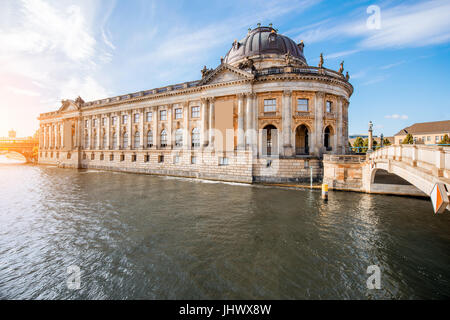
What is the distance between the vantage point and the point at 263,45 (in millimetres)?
31266

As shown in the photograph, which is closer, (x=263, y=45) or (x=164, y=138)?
(x=263, y=45)

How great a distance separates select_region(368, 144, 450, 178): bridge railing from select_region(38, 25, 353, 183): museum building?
8.83 m

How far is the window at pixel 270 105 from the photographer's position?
23969 mm

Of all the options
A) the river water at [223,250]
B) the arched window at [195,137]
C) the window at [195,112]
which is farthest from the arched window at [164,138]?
the river water at [223,250]

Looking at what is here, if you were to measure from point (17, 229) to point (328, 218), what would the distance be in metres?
16.7

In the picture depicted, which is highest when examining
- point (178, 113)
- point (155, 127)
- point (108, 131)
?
point (178, 113)

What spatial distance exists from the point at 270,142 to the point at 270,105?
15.7 feet

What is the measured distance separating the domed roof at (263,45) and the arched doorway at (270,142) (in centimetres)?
1441

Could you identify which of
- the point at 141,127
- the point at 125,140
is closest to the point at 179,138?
the point at 141,127

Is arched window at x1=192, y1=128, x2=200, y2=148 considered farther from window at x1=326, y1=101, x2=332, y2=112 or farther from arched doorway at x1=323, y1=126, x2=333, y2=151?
window at x1=326, y1=101, x2=332, y2=112

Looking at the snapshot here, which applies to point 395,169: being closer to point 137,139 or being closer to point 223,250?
point 223,250

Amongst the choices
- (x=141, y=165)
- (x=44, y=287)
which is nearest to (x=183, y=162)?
(x=141, y=165)

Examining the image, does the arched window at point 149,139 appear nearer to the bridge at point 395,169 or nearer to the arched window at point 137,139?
the arched window at point 137,139

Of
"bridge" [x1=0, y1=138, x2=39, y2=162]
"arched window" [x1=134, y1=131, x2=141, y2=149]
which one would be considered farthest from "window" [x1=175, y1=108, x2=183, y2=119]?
"bridge" [x1=0, y1=138, x2=39, y2=162]
